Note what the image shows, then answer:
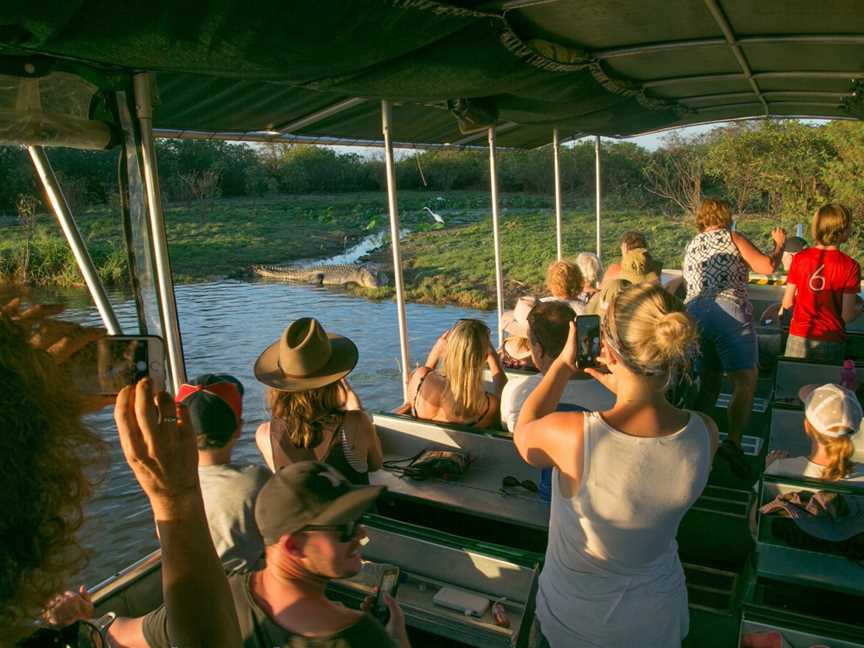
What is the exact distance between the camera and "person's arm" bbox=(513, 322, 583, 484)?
1691 mm

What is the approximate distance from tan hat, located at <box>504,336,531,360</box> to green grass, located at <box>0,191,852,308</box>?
10997mm

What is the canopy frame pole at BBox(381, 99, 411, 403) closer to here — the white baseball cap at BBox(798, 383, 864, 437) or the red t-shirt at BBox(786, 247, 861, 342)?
the white baseball cap at BBox(798, 383, 864, 437)

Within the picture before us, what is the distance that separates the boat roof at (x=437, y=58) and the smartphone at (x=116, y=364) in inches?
30.8

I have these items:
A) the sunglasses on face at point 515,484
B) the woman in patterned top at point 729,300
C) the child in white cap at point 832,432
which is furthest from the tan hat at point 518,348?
the child in white cap at point 832,432

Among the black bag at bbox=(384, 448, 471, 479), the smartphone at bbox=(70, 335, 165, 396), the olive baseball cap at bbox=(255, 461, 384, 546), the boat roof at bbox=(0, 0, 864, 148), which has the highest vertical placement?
the boat roof at bbox=(0, 0, 864, 148)

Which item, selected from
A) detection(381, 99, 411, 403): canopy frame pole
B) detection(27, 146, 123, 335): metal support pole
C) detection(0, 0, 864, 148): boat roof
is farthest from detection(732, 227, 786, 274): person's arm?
detection(27, 146, 123, 335): metal support pole

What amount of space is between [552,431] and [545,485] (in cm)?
114

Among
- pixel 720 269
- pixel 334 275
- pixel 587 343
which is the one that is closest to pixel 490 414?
pixel 720 269

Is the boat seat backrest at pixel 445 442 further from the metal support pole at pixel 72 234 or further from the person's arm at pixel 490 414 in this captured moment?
the metal support pole at pixel 72 234

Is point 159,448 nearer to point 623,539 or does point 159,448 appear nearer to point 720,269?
point 623,539

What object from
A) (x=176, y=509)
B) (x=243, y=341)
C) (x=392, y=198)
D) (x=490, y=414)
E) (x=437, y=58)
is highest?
(x=437, y=58)

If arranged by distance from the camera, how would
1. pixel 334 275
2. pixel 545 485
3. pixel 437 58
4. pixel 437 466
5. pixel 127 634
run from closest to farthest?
pixel 127 634 → pixel 437 58 → pixel 545 485 → pixel 437 466 → pixel 334 275

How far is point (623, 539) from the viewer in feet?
5.56

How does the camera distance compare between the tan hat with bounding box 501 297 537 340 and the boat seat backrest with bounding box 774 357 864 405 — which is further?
the tan hat with bounding box 501 297 537 340
